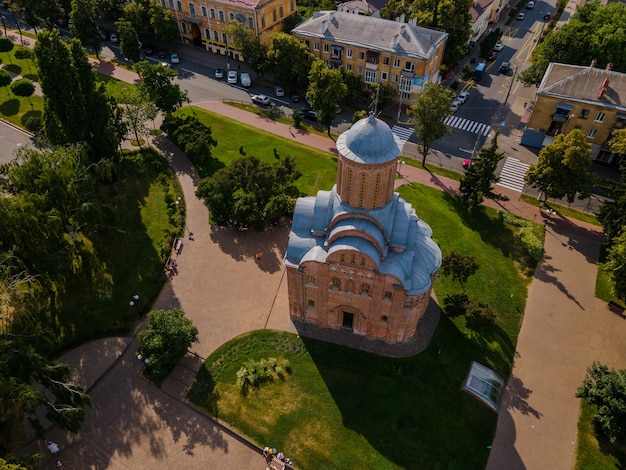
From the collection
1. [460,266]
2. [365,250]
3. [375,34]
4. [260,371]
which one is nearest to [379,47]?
[375,34]

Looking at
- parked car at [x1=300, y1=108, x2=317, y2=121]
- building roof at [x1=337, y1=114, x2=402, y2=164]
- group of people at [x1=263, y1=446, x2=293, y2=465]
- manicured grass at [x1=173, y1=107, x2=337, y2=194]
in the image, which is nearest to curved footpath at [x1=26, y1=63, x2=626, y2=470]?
group of people at [x1=263, y1=446, x2=293, y2=465]

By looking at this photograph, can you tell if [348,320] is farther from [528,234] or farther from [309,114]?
[309,114]

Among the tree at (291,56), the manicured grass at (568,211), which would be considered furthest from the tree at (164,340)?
the tree at (291,56)

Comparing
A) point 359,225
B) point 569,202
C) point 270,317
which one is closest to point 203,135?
point 270,317

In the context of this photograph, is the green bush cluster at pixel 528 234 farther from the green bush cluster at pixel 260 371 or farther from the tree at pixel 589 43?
the tree at pixel 589 43

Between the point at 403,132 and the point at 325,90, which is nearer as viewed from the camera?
the point at 325,90

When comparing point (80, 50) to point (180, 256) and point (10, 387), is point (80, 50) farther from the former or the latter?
point (10, 387)
